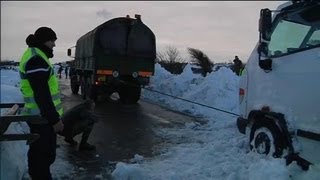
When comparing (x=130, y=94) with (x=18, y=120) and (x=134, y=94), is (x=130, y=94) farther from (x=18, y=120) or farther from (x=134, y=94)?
(x=18, y=120)

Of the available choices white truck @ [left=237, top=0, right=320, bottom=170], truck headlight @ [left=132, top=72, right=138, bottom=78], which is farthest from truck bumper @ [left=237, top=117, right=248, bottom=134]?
truck headlight @ [left=132, top=72, right=138, bottom=78]

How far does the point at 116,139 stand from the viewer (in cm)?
Result: 1109

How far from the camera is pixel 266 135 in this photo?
744 cm

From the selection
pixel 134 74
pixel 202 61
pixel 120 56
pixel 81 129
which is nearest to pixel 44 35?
pixel 81 129

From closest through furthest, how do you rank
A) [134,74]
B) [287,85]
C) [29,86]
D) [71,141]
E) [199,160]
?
1. [29,86]
2. [287,85]
3. [199,160]
4. [71,141]
5. [134,74]

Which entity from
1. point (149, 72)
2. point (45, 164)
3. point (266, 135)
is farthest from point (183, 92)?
point (45, 164)

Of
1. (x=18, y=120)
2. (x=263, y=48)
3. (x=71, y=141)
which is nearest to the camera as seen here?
(x=18, y=120)

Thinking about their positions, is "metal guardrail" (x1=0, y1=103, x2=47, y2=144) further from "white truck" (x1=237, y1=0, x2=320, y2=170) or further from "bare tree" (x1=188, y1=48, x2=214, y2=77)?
"bare tree" (x1=188, y1=48, x2=214, y2=77)

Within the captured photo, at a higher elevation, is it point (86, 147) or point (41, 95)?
point (41, 95)

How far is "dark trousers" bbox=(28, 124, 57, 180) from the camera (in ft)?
19.2

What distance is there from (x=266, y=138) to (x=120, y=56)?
1226 cm

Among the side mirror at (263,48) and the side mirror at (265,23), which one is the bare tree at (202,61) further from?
the side mirror at (265,23)

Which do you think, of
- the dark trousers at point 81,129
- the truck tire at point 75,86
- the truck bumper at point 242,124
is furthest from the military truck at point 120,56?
the truck bumper at point 242,124

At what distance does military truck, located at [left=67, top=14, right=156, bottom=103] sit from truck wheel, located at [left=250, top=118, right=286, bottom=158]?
37.9 ft
